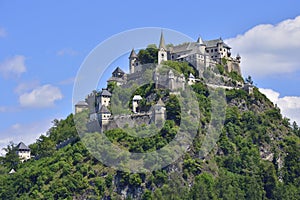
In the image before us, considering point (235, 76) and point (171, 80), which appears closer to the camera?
point (171, 80)

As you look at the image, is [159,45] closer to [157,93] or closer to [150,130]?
Result: [157,93]

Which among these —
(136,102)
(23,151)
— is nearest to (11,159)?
(23,151)

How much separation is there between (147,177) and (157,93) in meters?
14.2

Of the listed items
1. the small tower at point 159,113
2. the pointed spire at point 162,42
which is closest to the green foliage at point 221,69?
the pointed spire at point 162,42

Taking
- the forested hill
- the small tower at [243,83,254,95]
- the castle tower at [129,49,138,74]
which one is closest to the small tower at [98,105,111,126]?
the forested hill

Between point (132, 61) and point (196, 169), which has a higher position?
point (132, 61)

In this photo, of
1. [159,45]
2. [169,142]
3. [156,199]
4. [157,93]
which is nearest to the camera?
[156,199]

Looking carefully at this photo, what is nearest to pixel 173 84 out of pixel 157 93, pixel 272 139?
pixel 157 93

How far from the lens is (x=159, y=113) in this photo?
85.4m

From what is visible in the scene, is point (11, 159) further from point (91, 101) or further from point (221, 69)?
point (221, 69)

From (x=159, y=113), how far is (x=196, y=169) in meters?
8.46

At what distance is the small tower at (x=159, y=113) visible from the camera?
85.1 meters

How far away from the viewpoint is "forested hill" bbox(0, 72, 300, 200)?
256 ft

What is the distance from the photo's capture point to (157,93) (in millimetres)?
89750
